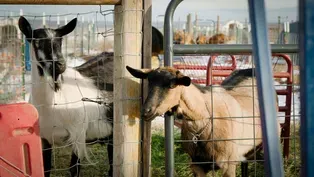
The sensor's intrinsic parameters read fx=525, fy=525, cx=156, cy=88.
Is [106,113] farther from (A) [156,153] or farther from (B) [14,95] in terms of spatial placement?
(B) [14,95]

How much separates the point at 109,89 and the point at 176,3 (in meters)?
2.52

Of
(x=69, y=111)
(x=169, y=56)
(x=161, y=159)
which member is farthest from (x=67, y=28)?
A: (x=161, y=159)

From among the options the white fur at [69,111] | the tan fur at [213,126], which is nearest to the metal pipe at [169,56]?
the tan fur at [213,126]

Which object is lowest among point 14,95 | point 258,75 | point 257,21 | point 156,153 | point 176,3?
point 156,153

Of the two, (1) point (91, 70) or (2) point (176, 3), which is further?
(1) point (91, 70)

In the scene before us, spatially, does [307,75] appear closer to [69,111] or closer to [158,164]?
[69,111]

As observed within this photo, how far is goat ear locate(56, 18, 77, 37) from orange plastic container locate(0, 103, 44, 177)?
1795 mm

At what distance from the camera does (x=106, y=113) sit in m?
5.81

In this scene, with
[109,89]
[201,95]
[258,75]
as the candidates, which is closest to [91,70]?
[109,89]

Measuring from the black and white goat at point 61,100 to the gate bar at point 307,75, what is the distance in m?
3.89

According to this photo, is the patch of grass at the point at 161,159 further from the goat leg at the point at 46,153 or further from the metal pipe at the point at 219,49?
the metal pipe at the point at 219,49

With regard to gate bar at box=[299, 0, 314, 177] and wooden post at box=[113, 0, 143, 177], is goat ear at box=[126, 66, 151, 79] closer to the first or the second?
wooden post at box=[113, 0, 143, 177]

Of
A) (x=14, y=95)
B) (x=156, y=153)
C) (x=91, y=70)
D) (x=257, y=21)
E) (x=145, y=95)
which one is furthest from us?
(x=14, y=95)

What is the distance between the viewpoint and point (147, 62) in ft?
13.4
